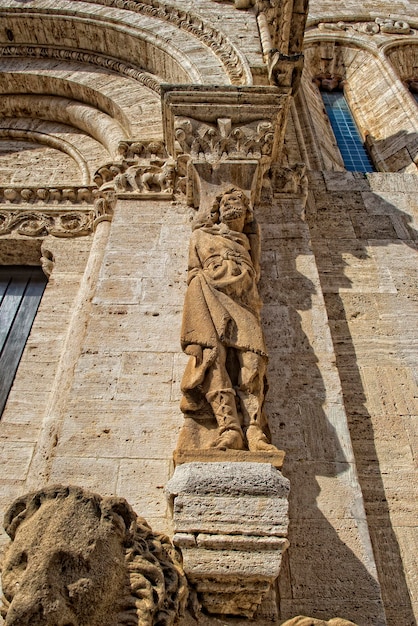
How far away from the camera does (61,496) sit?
8.14 ft

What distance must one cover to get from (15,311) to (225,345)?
2690mm

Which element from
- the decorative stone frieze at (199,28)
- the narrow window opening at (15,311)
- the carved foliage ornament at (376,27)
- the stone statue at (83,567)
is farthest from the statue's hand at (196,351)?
the carved foliage ornament at (376,27)

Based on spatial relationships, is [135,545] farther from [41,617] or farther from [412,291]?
[412,291]

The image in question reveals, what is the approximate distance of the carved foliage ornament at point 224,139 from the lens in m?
5.00

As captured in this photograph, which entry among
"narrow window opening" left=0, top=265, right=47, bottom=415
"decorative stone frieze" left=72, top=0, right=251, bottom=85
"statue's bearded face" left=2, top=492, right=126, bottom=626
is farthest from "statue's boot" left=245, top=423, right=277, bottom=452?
"decorative stone frieze" left=72, top=0, right=251, bottom=85

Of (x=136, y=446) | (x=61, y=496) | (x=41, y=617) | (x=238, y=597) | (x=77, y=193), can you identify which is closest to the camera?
(x=41, y=617)

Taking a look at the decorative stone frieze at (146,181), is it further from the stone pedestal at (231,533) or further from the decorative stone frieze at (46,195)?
the stone pedestal at (231,533)

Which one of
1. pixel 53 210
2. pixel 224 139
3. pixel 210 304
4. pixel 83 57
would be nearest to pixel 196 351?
pixel 210 304

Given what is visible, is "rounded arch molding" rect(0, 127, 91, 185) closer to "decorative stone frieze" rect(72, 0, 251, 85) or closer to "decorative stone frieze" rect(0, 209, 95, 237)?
"decorative stone frieze" rect(0, 209, 95, 237)

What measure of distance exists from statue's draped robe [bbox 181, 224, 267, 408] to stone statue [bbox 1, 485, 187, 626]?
0.98m

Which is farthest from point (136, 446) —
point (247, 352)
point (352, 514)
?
point (352, 514)

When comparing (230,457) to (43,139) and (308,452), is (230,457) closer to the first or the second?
(308,452)

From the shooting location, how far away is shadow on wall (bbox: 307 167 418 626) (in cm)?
356

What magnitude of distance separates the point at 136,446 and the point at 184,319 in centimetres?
86
